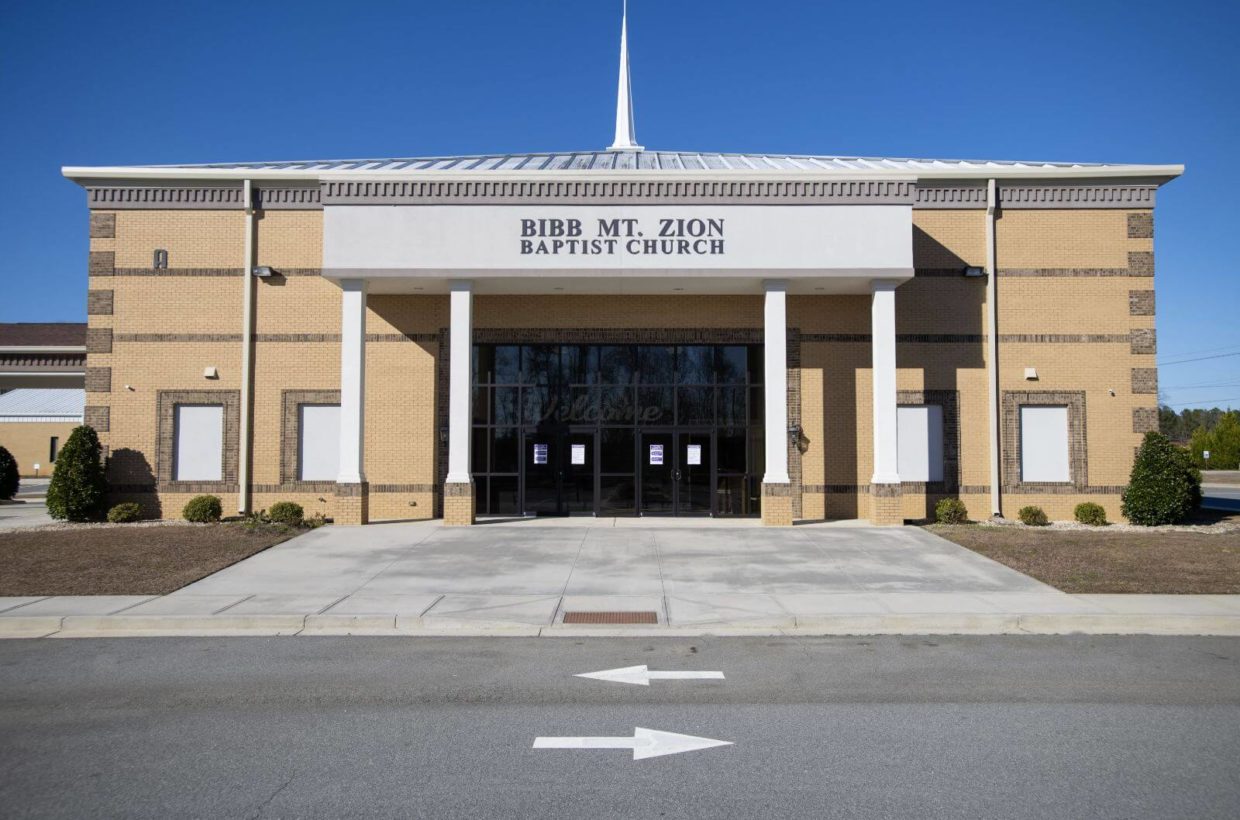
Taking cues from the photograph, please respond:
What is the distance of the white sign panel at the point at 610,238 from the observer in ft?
61.1

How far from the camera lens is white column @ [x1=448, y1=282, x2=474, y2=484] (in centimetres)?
1866

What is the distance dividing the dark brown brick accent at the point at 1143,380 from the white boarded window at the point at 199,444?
71.7 feet

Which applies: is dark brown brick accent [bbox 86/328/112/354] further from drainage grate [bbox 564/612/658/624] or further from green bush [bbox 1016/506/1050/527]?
green bush [bbox 1016/506/1050/527]

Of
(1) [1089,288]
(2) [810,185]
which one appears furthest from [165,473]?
(1) [1089,288]

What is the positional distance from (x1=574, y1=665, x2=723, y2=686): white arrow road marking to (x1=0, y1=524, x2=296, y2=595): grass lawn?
700 centimetres

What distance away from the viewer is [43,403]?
49781 mm

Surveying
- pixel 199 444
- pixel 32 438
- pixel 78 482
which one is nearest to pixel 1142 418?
pixel 199 444

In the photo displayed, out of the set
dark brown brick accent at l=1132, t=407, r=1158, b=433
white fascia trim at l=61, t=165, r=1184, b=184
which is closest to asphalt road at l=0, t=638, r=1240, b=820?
white fascia trim at l=61, t=165, r=1184, b=184

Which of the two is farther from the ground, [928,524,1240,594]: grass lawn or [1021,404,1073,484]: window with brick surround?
[1021,404,1073,484]: window with brick surround

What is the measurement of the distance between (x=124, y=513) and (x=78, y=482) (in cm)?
115

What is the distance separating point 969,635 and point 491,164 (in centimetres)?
1846

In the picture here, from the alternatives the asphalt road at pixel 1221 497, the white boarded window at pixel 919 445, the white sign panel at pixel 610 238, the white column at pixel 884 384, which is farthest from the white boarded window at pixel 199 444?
the asphalt road at pixel 1221 497

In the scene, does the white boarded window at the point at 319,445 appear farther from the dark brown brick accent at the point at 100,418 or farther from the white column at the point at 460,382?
the dark brown brick accent at the point at 100,418

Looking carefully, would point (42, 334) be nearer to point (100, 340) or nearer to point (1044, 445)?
point (100, 340)
